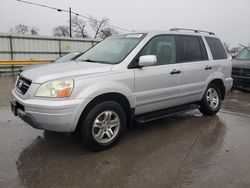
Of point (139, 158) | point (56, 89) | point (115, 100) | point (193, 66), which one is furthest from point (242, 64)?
point (56, 89)

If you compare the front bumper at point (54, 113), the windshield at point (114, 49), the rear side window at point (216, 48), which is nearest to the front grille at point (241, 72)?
the rear side window at point (216, 48)

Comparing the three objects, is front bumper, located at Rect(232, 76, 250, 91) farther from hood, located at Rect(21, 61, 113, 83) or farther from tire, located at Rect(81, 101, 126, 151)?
hood, located at Rect(21, 61, 113, 83)

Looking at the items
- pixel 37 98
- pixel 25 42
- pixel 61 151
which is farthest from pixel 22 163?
pixel 25 42

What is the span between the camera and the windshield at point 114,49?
14.9 feet

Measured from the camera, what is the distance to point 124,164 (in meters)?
3.70

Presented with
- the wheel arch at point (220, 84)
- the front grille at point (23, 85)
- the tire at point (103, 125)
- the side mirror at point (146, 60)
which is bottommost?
the tire at point (103, 125)

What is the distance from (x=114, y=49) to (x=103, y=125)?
152 centimetres

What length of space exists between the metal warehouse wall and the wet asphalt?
12953mm

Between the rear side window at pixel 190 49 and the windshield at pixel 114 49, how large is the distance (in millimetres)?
931

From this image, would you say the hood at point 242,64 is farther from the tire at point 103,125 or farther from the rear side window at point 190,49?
the tire at point 103,125

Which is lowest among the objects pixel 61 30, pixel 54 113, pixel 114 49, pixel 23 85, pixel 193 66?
pixel 54 113

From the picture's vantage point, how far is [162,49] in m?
4.97

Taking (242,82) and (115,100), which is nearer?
(115,100)

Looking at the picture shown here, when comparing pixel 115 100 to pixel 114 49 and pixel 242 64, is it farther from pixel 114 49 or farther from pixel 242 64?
pixel 242 64
